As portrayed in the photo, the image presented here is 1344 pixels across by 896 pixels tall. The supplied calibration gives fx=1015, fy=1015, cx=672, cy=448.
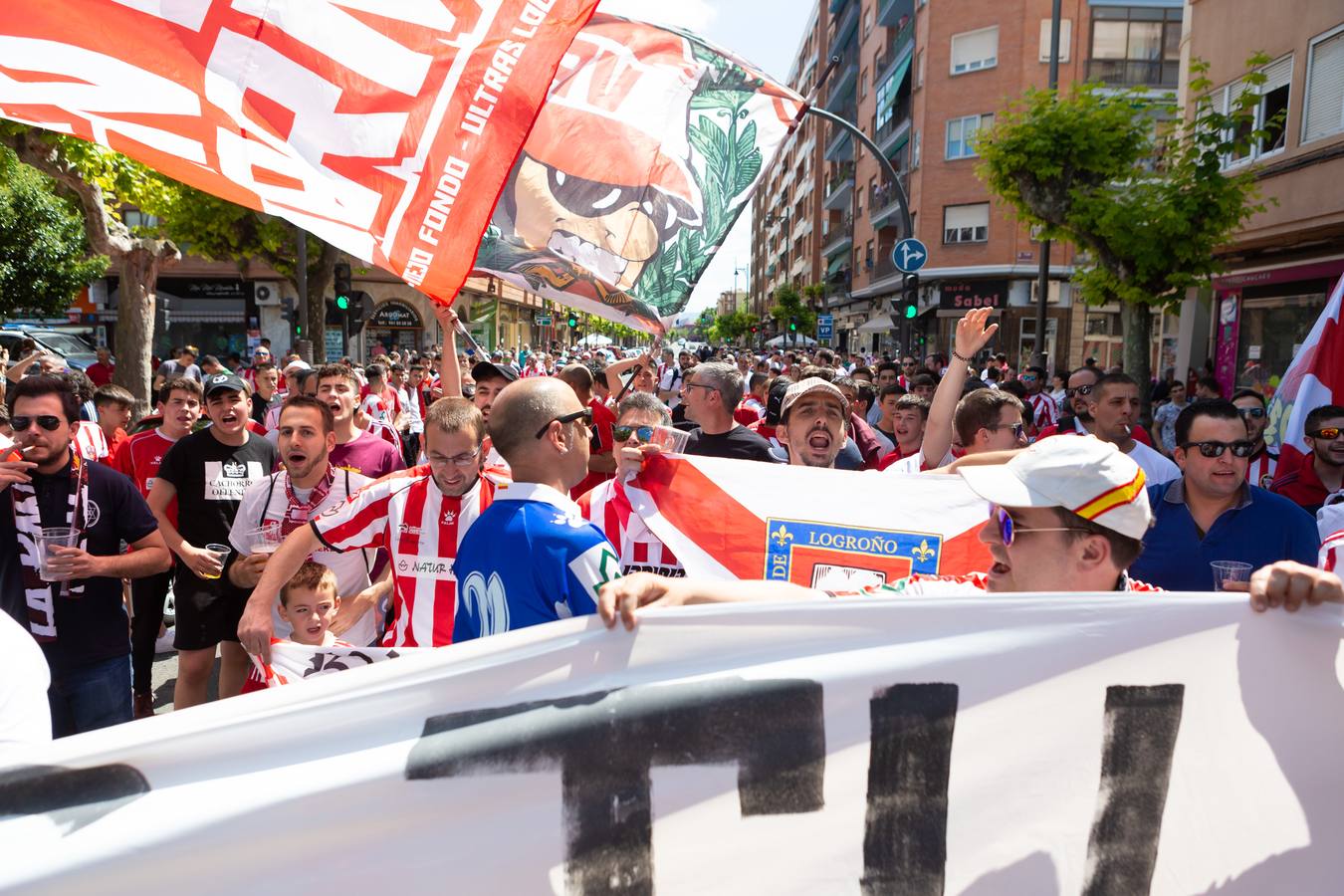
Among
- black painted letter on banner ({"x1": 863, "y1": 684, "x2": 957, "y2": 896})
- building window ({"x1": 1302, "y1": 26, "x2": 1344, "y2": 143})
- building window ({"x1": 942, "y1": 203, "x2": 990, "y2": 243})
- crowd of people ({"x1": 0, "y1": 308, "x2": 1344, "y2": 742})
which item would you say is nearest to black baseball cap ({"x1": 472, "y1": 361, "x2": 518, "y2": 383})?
crowd of people ({"x1": 0, "y1": 308, "x2": 1344, "y2": 742})

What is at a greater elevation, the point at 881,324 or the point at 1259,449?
the point at 881,324

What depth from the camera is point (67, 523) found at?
4.12 m

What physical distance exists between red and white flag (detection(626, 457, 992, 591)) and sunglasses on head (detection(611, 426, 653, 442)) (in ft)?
1.12

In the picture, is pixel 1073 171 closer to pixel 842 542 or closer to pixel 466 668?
pixel 842 542

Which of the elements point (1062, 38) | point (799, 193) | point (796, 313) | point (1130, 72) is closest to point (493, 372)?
point (1062, 38)

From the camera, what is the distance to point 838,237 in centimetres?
5594

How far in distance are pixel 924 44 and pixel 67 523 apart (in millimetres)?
38322

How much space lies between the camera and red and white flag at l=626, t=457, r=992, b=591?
12.7 ft

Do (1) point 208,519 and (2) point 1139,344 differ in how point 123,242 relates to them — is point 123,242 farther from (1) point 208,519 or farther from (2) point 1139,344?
(2) point 1139,344

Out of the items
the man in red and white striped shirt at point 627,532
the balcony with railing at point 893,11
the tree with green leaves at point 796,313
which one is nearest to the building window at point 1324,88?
the man in red and white striped shirt at point 627,532

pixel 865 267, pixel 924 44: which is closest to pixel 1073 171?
pixel 924 44

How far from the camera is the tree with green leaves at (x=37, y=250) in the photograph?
35.3 metres

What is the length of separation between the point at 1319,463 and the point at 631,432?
4.02 m

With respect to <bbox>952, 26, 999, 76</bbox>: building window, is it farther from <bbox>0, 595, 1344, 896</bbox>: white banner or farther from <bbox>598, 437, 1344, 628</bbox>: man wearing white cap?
<bbox>0, 595, 1344, 896</bbox>: white banner
